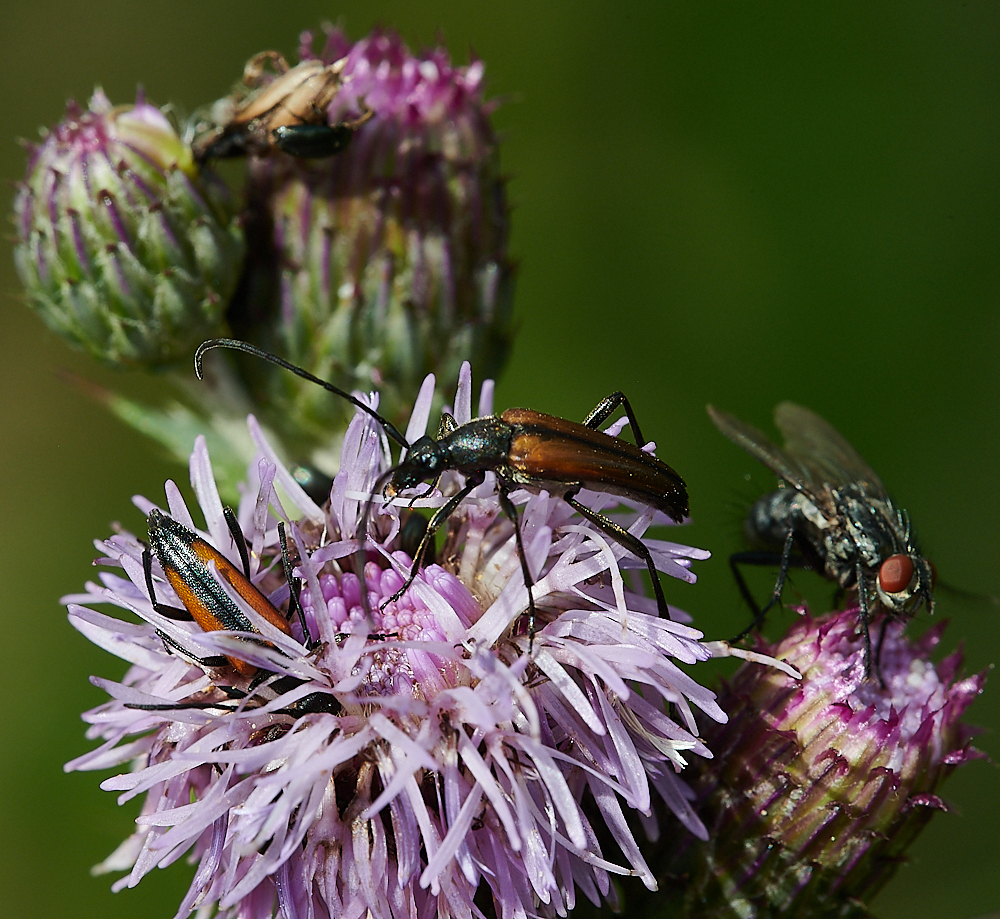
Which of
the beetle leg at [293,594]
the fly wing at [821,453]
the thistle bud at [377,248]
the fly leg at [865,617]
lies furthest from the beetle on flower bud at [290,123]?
the fly leg at [865,617]

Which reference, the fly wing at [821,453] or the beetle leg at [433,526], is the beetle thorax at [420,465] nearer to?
the beetle leg at [433,526]

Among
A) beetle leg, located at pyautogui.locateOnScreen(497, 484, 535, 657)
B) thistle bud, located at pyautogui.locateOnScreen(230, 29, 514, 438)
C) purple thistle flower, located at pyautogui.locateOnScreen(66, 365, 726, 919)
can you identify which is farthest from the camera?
thistle bud, located at pyautogui.locateOnScreen(230, 29, 514, 438)

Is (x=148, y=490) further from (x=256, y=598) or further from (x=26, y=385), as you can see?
(x=256, y=598)

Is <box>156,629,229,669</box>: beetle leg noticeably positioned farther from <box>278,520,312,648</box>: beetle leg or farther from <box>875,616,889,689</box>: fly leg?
<box>875,616,889,689</box>: fly leg

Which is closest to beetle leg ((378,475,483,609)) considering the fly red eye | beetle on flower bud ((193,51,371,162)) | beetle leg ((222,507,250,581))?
beetle leg ((222,507,250,581))

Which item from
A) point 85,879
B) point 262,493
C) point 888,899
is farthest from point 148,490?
point 888,899

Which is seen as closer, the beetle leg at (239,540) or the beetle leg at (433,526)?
the beetle leg at (433,526)
